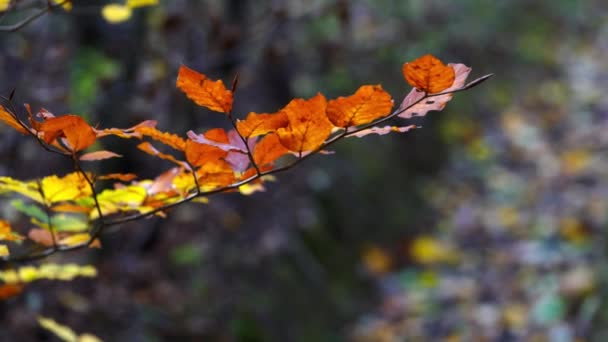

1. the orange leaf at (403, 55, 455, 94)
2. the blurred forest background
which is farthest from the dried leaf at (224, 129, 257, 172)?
the blurred forest background

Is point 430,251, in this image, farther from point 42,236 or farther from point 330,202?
point 42,236

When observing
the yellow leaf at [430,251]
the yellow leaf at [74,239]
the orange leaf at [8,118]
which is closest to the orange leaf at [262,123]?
the orange leaf at [8,118]

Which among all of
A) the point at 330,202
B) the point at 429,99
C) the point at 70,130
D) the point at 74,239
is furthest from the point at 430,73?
the point at 330,202

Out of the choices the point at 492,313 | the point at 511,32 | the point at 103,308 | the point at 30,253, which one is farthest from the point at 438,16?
the point at 30,253

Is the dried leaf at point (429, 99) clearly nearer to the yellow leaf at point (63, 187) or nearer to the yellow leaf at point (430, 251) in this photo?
the yellow leaf at point (63, 187)

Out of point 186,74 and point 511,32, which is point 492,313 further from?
point 511,32

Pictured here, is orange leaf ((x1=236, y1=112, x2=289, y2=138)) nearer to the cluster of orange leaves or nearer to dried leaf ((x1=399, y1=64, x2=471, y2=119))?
the cluster of orange leaves
